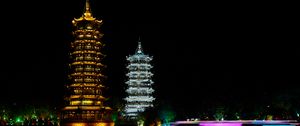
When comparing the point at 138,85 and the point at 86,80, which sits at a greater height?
the point at 138,85

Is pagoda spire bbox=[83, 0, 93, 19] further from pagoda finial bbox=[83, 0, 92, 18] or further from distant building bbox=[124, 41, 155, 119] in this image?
distant building bbox=[124, 41, 155, 119]

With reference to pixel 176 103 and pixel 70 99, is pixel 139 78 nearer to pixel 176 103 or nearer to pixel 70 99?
pixel 176 103

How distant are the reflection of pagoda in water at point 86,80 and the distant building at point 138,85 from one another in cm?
2786

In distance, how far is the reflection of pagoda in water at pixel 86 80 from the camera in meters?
75.5

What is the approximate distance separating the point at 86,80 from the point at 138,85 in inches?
1262

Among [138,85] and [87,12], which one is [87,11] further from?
[138,85]

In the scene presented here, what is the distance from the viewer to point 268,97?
83.2 metres

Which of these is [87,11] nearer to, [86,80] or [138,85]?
[86,80]

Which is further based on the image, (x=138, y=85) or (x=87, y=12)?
(x=138, y=85)

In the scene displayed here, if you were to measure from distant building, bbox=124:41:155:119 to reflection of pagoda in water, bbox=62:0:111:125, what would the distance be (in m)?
27.9

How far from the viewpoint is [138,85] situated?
→ 10769 centimetres

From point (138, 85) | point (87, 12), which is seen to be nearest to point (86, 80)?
point (87, 12)

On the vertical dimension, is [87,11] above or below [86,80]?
above

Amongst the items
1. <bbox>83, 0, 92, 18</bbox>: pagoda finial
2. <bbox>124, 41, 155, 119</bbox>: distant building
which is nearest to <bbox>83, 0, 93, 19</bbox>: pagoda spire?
<bbox>83, 0, 92, 18</bbox>: pagoda finial
